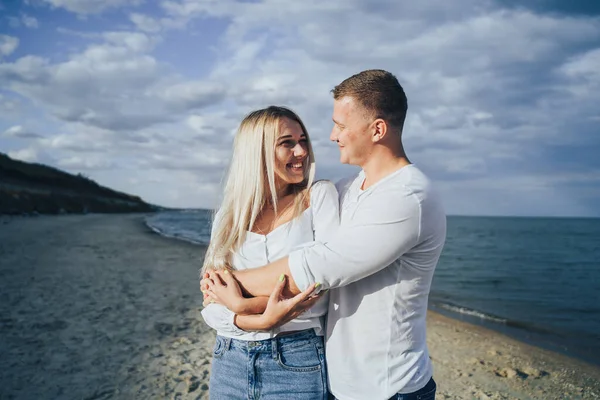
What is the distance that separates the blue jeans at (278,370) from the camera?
2219 millimetres

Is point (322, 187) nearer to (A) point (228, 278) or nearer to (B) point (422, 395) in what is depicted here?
(A) point (228, 278)

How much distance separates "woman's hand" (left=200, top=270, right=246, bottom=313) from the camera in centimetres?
225

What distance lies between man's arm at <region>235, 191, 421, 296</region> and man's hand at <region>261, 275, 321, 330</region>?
0.09 m

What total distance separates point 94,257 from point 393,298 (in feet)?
49.6

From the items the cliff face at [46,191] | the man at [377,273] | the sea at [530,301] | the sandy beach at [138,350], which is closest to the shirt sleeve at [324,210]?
the man at [377,273]

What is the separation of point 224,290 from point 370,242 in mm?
840

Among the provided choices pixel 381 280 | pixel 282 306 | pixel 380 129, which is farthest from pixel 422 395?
pixel 380 129

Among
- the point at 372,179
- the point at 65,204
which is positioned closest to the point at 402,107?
the point at 372,179

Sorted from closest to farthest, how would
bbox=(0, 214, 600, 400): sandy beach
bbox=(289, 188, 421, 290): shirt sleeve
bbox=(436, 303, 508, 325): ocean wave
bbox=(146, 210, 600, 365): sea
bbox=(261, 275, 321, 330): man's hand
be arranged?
bbox=(289, 188, 421, 290): shirt sleeve → bbox=(261, 275, 321, 330): man's hand → bbox=(0, 214, 600, 400): sandy beach → bbox=(146, 210, 600, 365): sea → bbox=(436, 303, 508, 325): ocean wave

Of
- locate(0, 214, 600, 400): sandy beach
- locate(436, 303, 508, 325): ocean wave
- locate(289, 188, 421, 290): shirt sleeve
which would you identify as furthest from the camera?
locate(436, 303, 508, 325): ocean wave

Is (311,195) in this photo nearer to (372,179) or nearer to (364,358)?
(372,179)

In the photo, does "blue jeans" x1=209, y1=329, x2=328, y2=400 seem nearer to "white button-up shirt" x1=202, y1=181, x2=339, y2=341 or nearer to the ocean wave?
"white button-up shirt" x1=202, y1=181, x2=339, y2=341

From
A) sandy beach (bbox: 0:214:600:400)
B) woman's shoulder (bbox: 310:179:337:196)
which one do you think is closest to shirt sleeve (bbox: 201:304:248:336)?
woman's shoulder (bbox: 310:179:337:196)

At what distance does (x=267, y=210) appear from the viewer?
8.71ft
